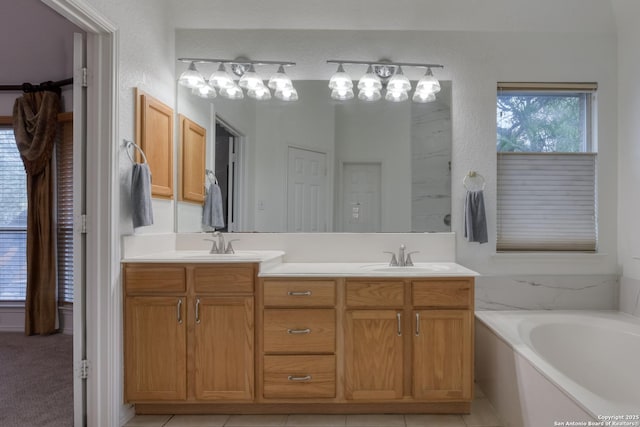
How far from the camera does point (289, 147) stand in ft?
8.48

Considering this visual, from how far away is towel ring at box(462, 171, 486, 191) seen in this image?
255cm

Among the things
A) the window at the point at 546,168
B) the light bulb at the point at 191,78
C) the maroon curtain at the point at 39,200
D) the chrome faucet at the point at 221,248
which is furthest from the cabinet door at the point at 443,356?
the maroon curtain at the point at 39,200

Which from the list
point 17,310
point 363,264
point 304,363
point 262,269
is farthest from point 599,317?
point 17,310

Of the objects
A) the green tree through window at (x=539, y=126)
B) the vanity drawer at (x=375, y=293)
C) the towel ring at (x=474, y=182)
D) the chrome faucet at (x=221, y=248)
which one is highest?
the green tree through window at (x=539, y=126)

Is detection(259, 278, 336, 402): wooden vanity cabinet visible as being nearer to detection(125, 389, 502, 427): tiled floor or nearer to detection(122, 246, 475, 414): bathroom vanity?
detection(122, 246, 475, 414): bathroom vanity

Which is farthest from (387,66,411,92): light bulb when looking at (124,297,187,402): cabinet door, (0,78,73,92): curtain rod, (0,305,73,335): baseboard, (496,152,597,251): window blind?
(0,305,73,335): baseboard

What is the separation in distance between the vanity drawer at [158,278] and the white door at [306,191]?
835 millimetres

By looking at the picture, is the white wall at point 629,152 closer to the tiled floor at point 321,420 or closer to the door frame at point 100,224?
the tiled floor at point 321,420

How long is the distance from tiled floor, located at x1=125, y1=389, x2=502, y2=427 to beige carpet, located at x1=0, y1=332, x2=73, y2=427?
0.49 meters

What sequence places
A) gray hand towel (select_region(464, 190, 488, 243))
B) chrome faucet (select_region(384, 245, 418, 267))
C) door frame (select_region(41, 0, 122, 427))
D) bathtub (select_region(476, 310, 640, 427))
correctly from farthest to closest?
gray hand towel (select_region(464, 190, 488, 243))
chrome faucet (select_region(384, 245, 418, 267))
door frame (select_region(41, 0, 122, 427))
bathtub (select_region(476, 310, 640, 427))

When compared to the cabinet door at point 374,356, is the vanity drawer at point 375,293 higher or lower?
higher

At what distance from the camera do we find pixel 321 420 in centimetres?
200

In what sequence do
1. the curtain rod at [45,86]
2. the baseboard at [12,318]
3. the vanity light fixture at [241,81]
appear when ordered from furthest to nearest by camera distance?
the baseboard at [12,318], the curtain rod at [45,86], the vanity light fixture at [241,81]

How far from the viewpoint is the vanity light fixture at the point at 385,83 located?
99.9 inches
